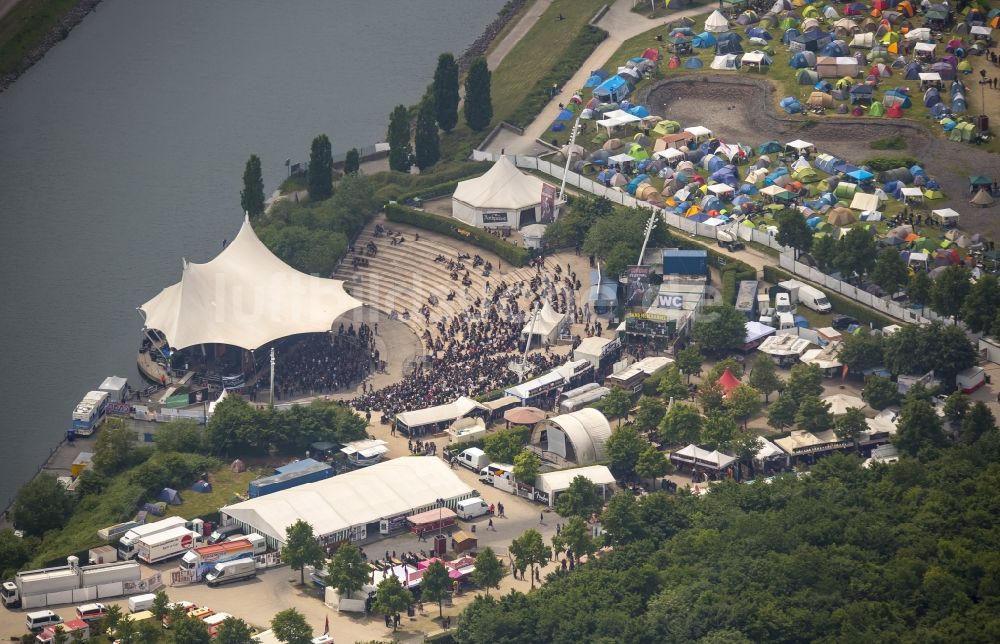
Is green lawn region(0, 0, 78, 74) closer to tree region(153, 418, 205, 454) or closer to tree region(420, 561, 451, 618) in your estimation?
tree region(153, 418, 205, 454)

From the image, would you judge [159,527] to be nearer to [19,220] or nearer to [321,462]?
[321,462]

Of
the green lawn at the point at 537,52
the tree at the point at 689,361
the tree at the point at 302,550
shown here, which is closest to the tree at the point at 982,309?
the tree at the point at 689,361

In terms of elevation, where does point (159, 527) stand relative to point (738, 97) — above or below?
below

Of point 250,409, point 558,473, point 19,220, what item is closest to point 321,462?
point 250,409

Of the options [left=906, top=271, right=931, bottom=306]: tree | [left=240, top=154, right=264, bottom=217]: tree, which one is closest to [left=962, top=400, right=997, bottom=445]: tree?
[left=906, top=271, right=931, bottom=306]: tree

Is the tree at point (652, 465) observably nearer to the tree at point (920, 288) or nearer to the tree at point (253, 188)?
the tree at point (920, 288)

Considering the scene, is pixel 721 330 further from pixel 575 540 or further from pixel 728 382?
pixel 575 540
